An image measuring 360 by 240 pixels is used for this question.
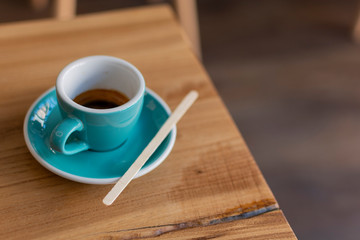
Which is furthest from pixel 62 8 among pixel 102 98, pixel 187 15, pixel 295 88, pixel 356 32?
pixel 356 32

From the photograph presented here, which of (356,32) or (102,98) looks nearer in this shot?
(102,98)

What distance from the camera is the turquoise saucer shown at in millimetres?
429

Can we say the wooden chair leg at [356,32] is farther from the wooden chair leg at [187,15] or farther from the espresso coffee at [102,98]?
the espresso coffee at [102,98]

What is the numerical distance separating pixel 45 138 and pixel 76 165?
0.05 m

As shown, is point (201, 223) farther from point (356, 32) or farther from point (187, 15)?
point (356, 32)

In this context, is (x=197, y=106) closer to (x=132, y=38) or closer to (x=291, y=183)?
(x=132, y=38)

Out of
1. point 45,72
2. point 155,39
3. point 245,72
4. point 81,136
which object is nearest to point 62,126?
point 81,136

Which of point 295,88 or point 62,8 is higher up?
point 62,8

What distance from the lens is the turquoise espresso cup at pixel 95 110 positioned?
41 centimetres

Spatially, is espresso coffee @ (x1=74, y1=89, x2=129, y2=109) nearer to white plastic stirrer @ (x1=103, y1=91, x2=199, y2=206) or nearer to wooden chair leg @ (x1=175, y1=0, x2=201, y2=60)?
white plastic stirrer @ (x1=103, y1=91, x2=199, y2=206)

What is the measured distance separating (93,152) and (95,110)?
76 millimetres

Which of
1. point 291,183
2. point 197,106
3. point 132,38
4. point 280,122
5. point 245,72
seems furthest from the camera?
point 245,72

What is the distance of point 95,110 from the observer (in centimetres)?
41

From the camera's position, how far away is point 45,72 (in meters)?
0.58
